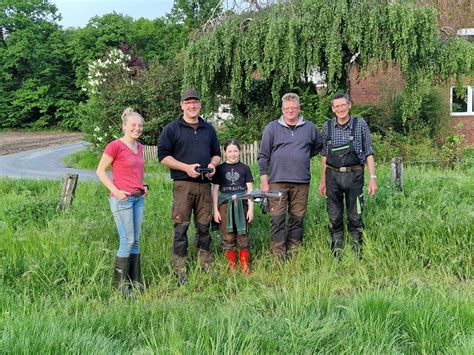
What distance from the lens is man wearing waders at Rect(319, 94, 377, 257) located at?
220 inches

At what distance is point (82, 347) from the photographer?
3096 millimetres

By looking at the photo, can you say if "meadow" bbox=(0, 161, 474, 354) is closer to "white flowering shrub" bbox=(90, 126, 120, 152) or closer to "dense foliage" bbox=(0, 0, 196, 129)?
"white flowering shrub" bbox=(90, 126, 120, 152)

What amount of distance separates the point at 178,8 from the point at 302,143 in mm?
61531

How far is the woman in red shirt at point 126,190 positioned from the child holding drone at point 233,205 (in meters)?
0.91

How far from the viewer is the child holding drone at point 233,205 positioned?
546cm

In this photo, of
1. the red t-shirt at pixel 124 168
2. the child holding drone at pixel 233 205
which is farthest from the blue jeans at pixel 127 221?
the child holding drone at pixel 233 205

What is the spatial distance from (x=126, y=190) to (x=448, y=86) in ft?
46.5

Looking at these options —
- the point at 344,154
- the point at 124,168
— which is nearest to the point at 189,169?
the point at 124,168

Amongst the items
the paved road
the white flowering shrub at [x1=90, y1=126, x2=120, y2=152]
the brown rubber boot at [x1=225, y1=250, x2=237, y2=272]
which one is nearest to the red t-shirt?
the brown rubber boot at [x1=225, y1=250, x2=237, y2=272]

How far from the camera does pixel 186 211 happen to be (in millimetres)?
5367

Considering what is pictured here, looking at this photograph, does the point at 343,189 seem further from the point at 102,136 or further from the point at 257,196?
the point at 102,136

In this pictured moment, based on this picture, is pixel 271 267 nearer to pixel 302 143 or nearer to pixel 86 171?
pixel 302 143

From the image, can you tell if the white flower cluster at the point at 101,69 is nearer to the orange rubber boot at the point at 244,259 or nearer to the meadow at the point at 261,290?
the meadow at the point at 261,290

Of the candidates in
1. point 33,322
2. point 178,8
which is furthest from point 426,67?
point 178,8
